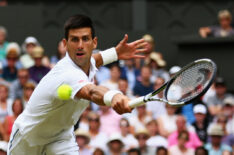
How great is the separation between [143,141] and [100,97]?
14.9ft

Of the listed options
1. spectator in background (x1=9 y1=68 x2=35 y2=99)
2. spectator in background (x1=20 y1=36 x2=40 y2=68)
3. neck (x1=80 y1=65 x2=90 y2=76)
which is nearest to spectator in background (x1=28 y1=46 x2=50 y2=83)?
spectator in background (x1=9 y1=68 x2=35 y2=99)

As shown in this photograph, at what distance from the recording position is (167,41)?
496 inches

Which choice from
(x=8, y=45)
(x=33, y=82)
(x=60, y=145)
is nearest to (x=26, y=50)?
(x=8, y=45)

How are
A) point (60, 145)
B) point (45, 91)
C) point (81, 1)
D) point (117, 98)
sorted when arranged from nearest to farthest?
point (117, 98)
point (45, 91)
point (60, 145)
point (81, 1)

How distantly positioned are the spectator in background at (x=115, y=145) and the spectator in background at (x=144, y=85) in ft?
4.57

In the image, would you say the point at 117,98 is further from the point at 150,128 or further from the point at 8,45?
the point at 8,45

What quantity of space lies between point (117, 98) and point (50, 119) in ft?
3.99

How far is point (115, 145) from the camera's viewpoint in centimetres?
889

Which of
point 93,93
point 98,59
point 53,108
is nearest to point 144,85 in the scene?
point 98,59

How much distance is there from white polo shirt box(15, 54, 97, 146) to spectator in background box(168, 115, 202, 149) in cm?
352

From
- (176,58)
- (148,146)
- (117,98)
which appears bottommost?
(148,146)

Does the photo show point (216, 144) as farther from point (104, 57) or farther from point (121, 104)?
point (121, 104)

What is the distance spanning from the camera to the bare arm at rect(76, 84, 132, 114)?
438cm

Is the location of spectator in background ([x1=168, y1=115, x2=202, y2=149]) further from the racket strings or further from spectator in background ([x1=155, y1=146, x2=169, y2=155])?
the racket strings
